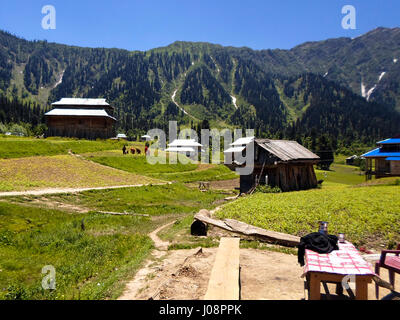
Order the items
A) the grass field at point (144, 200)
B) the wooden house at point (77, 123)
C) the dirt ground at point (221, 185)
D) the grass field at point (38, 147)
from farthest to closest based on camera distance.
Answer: the wooden house at point (77, 123) < the grass field at point (38, 147) < the dirt ground at point (221, 185) < the grass field at point (144, 200)

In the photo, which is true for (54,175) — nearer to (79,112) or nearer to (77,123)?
(77,123)

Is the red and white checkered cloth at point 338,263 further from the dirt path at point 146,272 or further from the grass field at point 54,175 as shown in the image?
the grass field at point 54,175

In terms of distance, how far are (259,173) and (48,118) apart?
57.8 m

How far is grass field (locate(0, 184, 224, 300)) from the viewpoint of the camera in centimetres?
859

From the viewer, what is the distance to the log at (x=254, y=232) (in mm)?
12430

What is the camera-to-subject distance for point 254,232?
13242 millimetres

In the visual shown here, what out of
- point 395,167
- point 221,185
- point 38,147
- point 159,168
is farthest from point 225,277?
point 38,147

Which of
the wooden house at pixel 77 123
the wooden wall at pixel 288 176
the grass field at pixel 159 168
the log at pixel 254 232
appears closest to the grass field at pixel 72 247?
the log at pixel 254 232

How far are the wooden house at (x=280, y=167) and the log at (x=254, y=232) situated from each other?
14.5 m

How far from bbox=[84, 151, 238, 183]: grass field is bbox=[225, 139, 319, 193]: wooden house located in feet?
58.4

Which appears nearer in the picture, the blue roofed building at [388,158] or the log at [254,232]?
the log at [254,232]

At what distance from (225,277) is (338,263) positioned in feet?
8.76

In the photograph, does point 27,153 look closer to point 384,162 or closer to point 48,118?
point 48,118

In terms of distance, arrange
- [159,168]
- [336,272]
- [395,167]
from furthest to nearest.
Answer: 1. [159,168]
2. [395,167]
3. [336,272]
